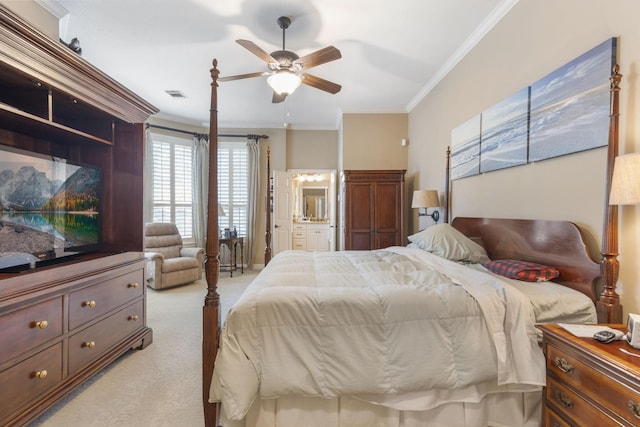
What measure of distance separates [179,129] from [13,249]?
4.24 meters

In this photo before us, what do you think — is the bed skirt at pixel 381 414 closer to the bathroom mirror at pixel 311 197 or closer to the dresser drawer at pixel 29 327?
the dresser drawer at pixel 29 327

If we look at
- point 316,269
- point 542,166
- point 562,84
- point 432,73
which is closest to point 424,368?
point 316,269

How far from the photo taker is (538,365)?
1.38 m

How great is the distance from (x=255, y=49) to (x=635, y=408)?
2983 mm

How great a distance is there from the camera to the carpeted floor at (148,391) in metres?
1.65

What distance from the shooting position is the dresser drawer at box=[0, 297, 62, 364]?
1.41 metres

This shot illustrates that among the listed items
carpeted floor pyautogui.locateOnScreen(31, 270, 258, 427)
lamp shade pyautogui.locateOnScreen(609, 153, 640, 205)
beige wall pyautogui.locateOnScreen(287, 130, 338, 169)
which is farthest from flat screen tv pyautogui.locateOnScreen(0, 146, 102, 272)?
beige wall pyautogui.locateOnScreen(287, 130, 338, 169)

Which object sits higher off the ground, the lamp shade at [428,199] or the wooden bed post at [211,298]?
the lamp shade at [428,199]

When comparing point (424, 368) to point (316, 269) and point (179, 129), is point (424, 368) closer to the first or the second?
point (316, 269)

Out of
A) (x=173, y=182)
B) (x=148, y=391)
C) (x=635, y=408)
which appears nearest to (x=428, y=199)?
(x=635, y=408)

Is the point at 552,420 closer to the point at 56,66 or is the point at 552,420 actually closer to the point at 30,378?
the point at 30,378

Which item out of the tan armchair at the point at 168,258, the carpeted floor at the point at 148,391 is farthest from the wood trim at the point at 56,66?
the tan armchair at the point at 168,258

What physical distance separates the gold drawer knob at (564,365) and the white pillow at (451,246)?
44.3 inches

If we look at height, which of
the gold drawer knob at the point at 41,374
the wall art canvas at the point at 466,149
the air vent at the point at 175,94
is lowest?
the gold drawer knob at the point at 41,374
